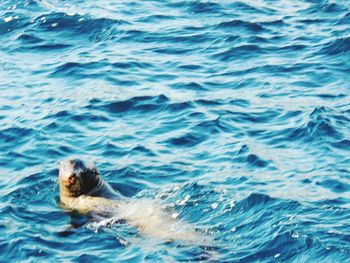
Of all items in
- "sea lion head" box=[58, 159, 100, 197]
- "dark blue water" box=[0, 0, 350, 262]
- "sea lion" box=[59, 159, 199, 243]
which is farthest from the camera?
"sea lion head" box=[58, 159, 100, 197]

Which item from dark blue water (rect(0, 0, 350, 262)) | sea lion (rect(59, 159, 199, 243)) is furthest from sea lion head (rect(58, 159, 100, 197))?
dark blue water (rect(0, 0, 350, 262))

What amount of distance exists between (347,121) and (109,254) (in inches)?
231

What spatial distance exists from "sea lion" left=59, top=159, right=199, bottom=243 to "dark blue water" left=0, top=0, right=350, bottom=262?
0.81 ft

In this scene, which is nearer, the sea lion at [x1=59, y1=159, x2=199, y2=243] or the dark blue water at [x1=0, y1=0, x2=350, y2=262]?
the dark blue water at [x1=0, y1=0, x2=350, y2=262]

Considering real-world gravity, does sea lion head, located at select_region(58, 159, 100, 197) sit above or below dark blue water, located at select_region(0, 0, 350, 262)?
above

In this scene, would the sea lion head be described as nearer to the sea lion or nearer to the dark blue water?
the sea lion

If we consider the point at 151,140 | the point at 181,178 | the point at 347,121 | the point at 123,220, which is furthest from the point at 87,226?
the point at 347,121

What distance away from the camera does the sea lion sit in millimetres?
14367

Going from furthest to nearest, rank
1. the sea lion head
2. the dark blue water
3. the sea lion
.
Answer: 1. the sea lion head
2. the sea lion
3. the dark blue water

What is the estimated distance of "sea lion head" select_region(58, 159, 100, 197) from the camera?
15922 mm

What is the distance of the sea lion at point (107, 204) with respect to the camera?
1437 centimetres

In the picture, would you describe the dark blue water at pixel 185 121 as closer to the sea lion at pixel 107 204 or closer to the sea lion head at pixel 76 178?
the sea lion at pixel 107 204

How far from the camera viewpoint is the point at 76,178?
15.9 metres

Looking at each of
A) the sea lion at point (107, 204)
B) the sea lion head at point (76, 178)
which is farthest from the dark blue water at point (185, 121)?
the sea lion head at point (76, 178)
